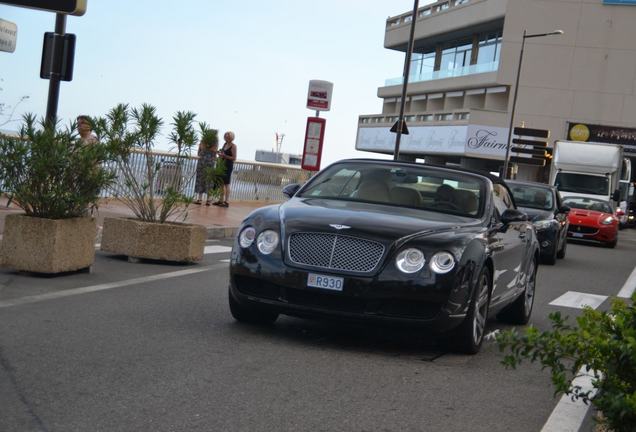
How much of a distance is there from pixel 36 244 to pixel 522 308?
4.60 metres

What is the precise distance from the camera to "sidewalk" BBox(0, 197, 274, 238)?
699 inches

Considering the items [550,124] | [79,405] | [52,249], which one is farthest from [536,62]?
[79,405]

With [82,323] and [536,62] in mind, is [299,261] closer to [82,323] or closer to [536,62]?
[82,323]

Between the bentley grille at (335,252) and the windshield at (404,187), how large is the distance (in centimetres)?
126

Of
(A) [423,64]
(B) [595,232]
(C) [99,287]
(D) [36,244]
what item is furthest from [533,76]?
(C) [99,287]

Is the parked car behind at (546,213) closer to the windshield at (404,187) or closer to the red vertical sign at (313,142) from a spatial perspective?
the red vertical sign at (313,142)

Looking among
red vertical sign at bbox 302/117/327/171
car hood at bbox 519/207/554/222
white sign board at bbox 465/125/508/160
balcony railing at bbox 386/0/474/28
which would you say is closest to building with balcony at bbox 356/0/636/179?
white sign board at bbox 465/125/508/160

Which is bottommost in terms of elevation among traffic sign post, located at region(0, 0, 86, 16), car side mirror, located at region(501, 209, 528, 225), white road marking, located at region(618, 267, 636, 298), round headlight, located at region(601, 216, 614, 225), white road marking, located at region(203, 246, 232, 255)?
white road marking, located at region(203, 246, 232, 255)

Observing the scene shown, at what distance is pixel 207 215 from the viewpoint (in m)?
21.6

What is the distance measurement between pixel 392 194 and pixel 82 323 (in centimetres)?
270

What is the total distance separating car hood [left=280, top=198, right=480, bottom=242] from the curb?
32.3 ft

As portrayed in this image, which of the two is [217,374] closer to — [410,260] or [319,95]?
[410,260]

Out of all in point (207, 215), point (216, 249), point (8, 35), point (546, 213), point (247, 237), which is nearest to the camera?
point (247, 237)

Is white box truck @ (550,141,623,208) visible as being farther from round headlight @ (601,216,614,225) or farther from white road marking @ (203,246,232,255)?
white road marking @ (203,246,232,255)
